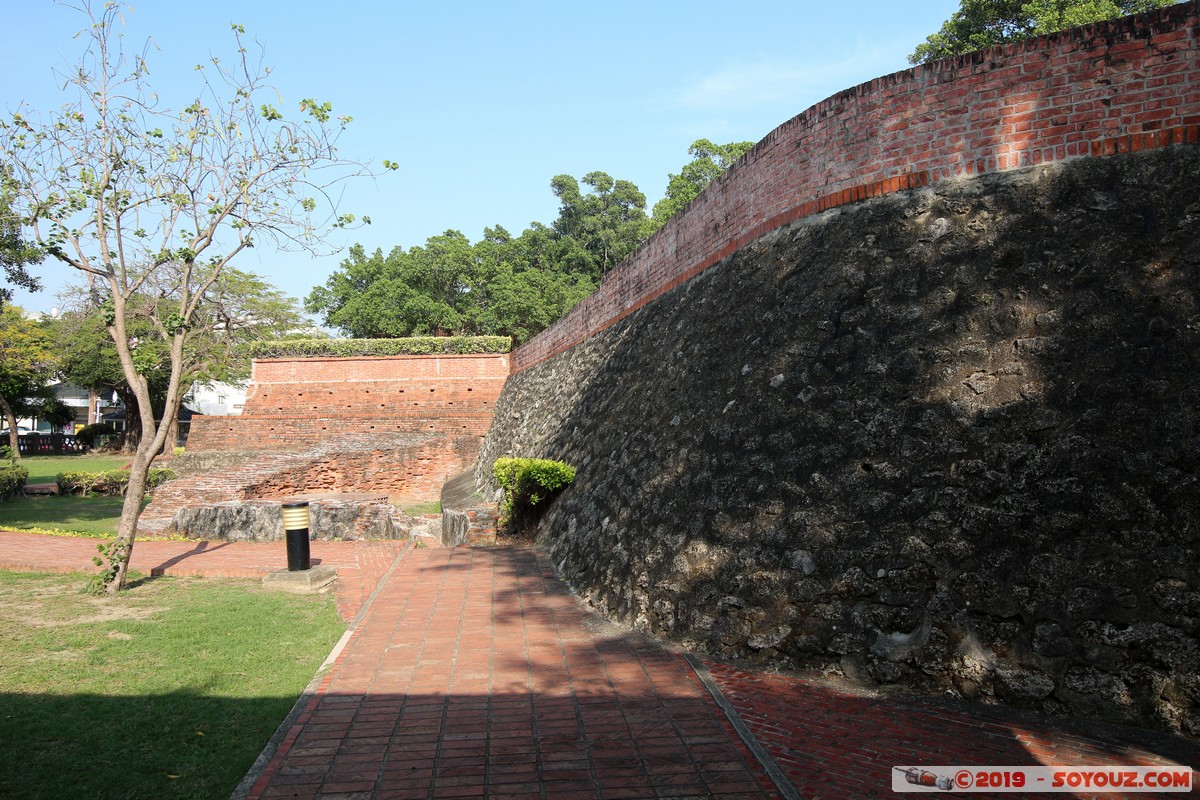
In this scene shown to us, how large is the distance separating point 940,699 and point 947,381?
1.90 meters

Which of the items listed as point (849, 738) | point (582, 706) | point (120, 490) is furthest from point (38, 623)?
point (120, 490)

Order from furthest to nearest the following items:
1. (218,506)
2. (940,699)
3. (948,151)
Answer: (218,506) < (948,151) < (940,699)

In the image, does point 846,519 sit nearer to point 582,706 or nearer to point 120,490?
point 582,706

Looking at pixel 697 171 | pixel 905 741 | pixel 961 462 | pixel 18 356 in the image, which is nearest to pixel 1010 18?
pixel 697 171

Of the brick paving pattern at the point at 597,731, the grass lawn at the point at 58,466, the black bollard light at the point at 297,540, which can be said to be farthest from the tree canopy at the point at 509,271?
the brick paving pattern at the point at 597,731

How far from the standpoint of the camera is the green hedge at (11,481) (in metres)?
16.7

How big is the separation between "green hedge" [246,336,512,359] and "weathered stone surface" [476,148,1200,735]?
52.8 feet

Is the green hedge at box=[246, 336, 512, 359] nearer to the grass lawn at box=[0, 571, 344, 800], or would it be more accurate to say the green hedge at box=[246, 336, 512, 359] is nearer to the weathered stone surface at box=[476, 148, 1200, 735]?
the grass lawn at box=[0, 571, 344, 800]

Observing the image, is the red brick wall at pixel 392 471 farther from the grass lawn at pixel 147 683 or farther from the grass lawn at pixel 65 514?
the grass lawn at pixel 147 683

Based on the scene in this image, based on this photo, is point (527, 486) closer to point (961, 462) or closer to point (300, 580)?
point (300, 580)

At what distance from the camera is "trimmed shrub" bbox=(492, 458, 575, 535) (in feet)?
30.4

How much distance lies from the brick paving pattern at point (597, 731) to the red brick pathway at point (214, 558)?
88.2 inches

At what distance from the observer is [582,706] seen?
4316mm

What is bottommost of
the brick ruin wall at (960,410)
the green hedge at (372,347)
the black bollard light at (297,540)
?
the black bollard light at (297,540)
